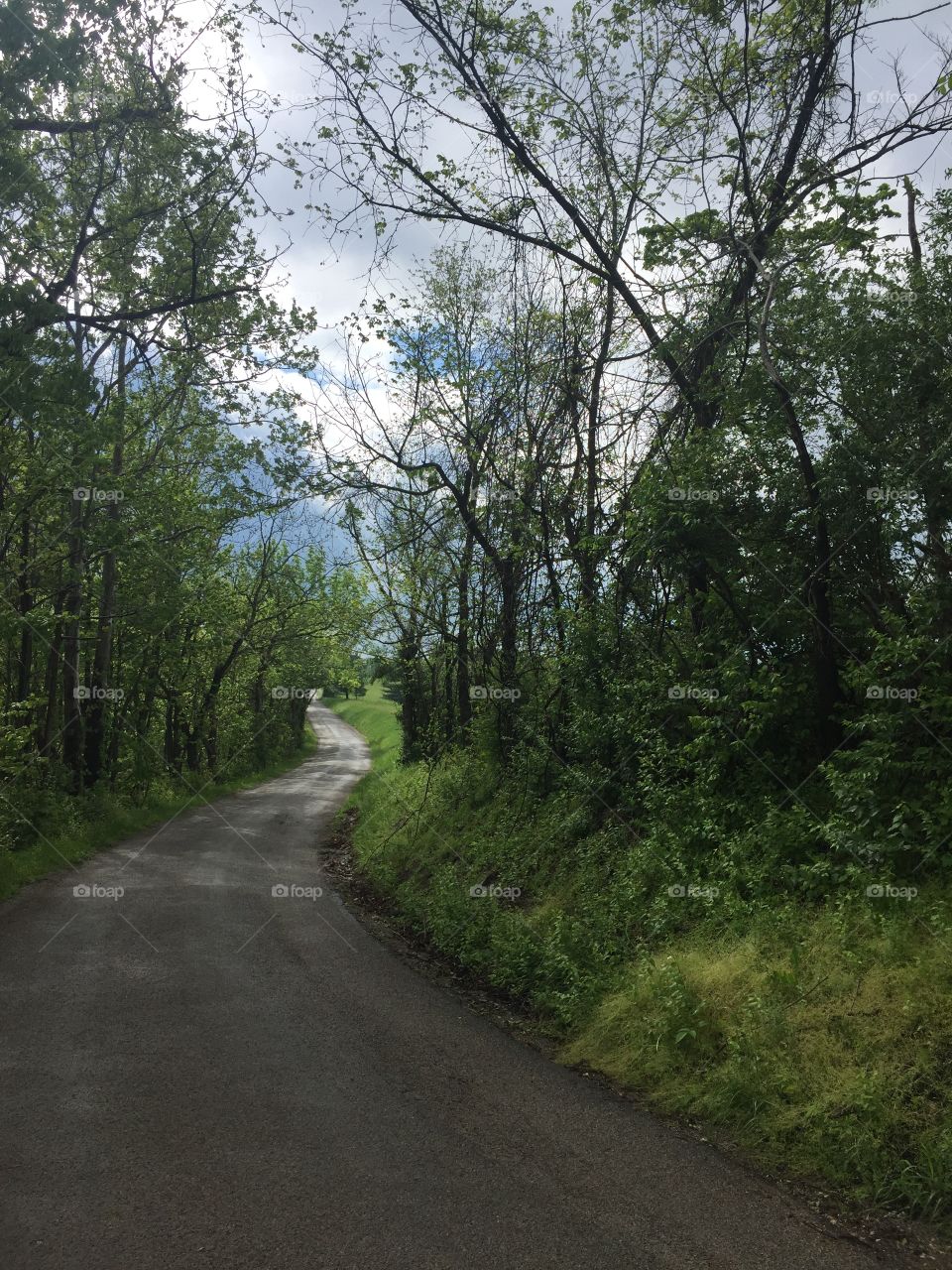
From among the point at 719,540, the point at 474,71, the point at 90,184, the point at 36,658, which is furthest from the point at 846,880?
the point at 36,658

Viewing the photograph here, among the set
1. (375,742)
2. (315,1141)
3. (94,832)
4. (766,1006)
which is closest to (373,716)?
(375,742)

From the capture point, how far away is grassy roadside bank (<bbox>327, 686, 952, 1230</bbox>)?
4512mm

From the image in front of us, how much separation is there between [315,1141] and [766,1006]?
2831mm

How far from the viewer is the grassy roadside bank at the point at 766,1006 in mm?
4512

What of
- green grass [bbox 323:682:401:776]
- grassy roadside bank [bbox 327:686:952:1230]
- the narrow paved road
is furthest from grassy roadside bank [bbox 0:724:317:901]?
green grass [bbox 323:682:401:776]

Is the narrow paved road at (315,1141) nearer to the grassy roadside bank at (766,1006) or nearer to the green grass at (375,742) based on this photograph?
the grassy roadside bank at (766,1006)

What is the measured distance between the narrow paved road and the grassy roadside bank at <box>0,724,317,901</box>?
14.2ft

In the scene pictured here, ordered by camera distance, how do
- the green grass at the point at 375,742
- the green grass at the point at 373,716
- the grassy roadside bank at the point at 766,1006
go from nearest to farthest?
1. the grassy roadside bank at the point at 766,1006
2. the green grass at the point at 375,742
3. the green grass at the point at 373,716

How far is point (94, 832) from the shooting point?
653 inches

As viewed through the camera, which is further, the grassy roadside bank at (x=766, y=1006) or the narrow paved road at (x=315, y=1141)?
the grassy roadside bank at (x=766, y=1006)

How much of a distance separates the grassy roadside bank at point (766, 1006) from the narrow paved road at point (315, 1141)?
0.39 m

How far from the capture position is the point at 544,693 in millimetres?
12516

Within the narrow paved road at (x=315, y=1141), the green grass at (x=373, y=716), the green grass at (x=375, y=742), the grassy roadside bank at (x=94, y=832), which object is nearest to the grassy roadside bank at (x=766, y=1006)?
the narrow paved road at (x=315, y=1141)

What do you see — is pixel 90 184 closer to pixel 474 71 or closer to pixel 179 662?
pixel 474 71
